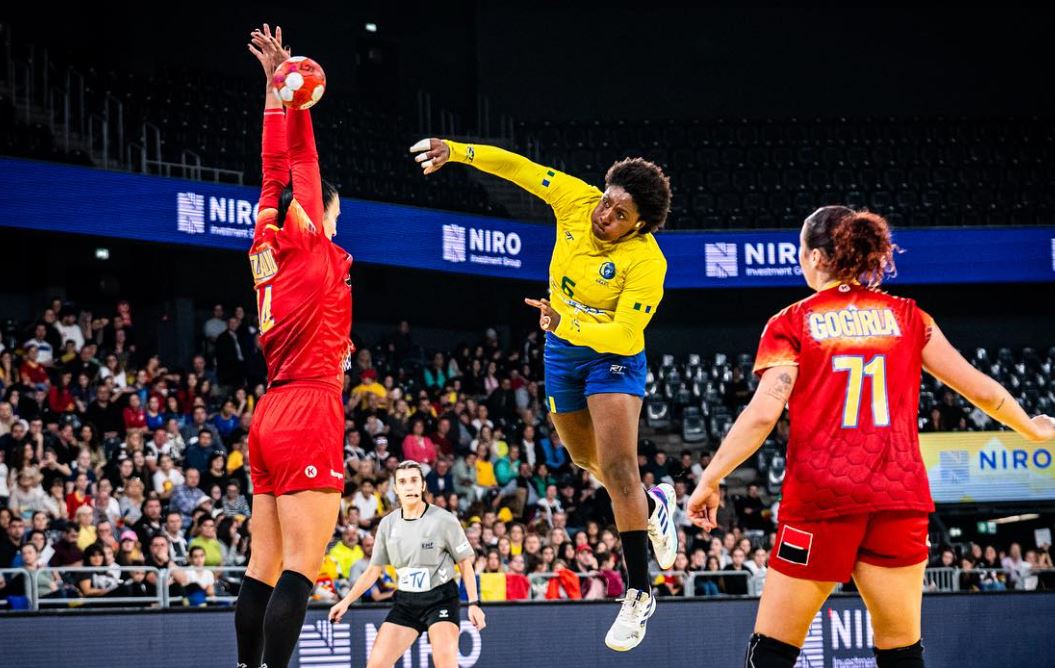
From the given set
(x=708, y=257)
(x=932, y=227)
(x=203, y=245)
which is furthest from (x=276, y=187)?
(x=932, y=227)

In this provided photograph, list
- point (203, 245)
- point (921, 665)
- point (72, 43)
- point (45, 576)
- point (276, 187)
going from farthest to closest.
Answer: point (72, 43), point (203, 245), point (45, 576), point (276, 187), point (921, 665)

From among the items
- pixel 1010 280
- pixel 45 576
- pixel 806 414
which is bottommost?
pixel 45 576

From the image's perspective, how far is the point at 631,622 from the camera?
6930 millimetres

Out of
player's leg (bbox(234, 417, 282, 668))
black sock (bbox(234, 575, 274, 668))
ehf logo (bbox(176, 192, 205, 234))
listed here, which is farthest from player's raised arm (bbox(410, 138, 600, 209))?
ehf logo (bbox(176, 192, 205, 234))

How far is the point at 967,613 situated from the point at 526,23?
17602mm

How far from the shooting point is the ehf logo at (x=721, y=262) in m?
24.4

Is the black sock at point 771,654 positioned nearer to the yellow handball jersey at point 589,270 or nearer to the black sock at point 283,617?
the black sock at point 283,617

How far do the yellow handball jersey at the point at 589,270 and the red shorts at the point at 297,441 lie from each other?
5.00ft

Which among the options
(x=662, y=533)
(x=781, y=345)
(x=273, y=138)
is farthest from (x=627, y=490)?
(x=273, y=138)

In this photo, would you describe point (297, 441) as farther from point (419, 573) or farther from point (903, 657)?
point (419, 573)

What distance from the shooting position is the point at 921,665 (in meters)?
4.73

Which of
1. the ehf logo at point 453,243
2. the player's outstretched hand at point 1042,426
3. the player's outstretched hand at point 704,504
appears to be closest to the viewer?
the player's outstretched hand at point 704,504

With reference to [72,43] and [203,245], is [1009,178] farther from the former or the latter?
[72,43]

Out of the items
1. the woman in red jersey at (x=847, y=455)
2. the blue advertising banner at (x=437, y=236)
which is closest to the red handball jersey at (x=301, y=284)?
the woman in red jersey at (x=847, y=455)
